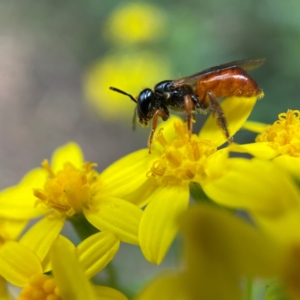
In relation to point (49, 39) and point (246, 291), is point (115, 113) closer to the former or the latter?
point (49, 39)

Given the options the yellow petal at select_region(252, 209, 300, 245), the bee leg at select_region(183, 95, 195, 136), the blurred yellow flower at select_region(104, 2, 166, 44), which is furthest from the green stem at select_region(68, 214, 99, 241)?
the blurred yellow flower at select_region(104, 2, 166, 44)

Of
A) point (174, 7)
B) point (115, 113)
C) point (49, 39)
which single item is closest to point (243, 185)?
point (115, 113)

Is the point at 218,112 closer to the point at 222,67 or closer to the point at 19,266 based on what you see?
the point at 222,67

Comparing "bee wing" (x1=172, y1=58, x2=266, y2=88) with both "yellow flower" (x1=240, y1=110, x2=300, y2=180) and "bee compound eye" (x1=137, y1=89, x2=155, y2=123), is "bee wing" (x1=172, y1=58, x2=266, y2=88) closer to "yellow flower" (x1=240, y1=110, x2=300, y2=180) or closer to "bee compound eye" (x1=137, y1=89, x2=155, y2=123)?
"bee compound eye" (x1=137, y1=89, x2=155, y2=123)

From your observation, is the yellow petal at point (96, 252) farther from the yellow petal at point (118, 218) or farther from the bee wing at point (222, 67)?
the bee wing at point (222, 67)

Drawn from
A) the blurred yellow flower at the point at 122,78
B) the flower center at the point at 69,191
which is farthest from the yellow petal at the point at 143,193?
the blurred yellow flower at the point at 122,78

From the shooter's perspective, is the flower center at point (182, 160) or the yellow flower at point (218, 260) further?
the flower center at point (182, 160)

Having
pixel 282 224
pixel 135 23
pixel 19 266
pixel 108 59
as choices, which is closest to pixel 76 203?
pixel 19 266
